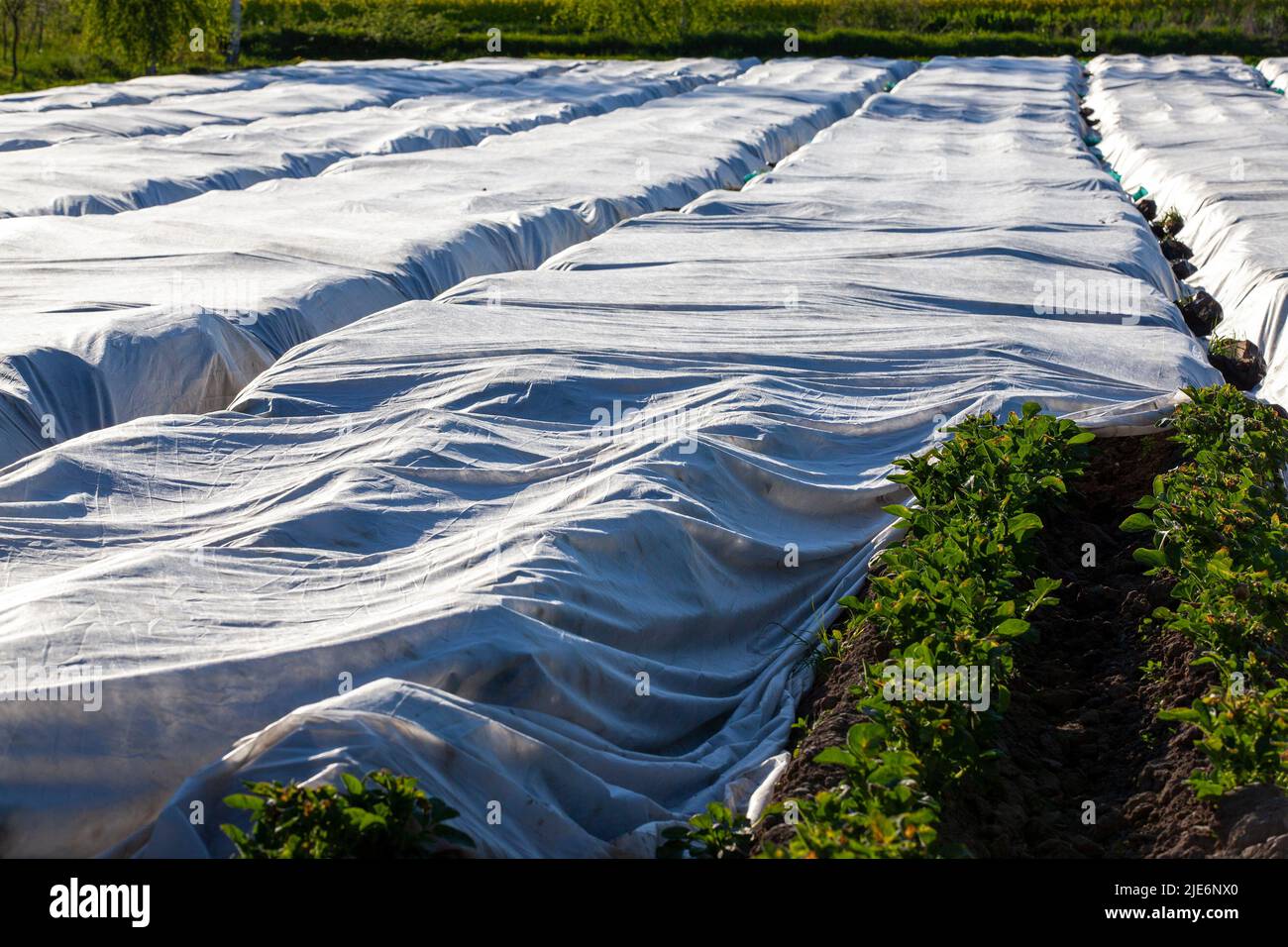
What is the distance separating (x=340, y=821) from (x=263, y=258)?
5061 millimetres

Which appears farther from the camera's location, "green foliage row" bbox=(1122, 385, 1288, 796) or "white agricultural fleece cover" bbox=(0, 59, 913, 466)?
"white agricultural fleece cover" bbox=(0, 59, 913, 466)

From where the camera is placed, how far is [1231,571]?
3.32 m

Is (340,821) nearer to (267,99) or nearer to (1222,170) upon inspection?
(1222,170)

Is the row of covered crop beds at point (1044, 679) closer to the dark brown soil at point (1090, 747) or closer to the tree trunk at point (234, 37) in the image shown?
the dark brown soil at point (1090, 747)

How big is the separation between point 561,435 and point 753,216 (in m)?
4.14

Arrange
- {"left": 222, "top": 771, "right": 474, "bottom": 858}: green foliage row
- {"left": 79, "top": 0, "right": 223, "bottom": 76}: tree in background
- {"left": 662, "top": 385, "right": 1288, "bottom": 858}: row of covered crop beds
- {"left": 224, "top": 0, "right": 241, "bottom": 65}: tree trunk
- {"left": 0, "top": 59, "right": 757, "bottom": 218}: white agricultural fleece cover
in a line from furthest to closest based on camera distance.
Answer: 1. {"left": 224, "top": 0, "right": 241, "bottom": 65}: tree trunk
2. {"left": 79, "top": 0, "right": 223, "bottom": 76}: tree in background
3. {"left": 0, "top": 59, "right": 757, "bottom": 218}: white agricultural fleece cover
4. {"left": 662, "top": 385, "right": 1288, "bottom": 858}: row of covered crop beds
5. {"left": 222, "top": 771, "right": 474, "bottom": 858}: green foliage row

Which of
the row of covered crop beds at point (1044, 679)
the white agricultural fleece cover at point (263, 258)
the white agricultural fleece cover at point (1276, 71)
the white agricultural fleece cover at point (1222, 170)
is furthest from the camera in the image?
the white agricultural fleece cover at point (1276, 71)

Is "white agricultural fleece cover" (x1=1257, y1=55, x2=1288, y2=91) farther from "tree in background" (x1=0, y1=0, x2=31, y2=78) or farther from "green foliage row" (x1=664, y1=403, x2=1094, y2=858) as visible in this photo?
"tree in background" (x1=0, y1=0, x2=31, y2=78)

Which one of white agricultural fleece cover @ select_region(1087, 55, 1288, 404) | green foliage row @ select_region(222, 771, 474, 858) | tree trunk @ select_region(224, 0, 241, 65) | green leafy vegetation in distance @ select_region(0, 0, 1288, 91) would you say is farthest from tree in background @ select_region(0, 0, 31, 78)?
green foliage row @ select_region(222, 771, 474, 858)

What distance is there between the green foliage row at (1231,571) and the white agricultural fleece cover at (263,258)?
4.00 meters

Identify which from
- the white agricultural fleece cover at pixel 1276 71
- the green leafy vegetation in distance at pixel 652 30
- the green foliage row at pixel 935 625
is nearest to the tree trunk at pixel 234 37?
the green leafy vegetation in distance at pixel 652 30

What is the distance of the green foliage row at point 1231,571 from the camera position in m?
2.67

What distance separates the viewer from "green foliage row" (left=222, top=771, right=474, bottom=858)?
2.24 meters

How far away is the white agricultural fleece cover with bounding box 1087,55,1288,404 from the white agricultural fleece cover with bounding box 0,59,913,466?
13.0 ft
